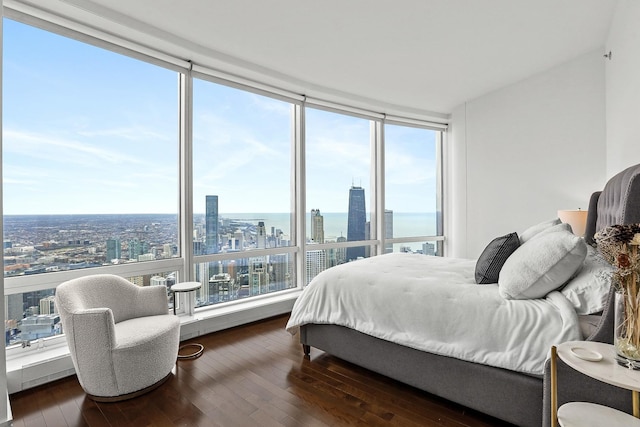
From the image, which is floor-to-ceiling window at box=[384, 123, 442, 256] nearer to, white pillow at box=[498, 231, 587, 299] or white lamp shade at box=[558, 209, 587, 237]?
white lamp shade at box=[558, 209, 587, 237]

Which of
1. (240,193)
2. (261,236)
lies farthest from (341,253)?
(240,193)

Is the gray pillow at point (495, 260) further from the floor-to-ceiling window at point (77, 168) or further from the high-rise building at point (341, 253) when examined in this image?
the floor-to-ceiling window at point (77, 168)

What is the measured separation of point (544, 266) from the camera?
1807 mm

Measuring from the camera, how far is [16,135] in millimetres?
2502

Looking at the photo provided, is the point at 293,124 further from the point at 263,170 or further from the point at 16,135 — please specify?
the point at 16,135

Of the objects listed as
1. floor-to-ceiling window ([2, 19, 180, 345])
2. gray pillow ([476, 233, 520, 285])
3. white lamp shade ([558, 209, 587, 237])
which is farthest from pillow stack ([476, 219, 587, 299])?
floor-to-ceiling window ([2, 19, 180, 345])

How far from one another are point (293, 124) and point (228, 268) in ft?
6.51

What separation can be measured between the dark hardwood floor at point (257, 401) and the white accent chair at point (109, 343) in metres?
0.11

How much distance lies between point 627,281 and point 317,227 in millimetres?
3579

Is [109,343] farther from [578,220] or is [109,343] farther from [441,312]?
[578,220]

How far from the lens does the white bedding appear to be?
66.9 inches

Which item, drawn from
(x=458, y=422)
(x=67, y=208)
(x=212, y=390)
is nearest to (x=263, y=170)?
(x=67, y=208)

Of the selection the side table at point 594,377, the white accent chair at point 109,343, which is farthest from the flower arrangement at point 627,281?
the white accent chair at point 109,343

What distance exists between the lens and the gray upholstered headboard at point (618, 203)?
146 centimetres
